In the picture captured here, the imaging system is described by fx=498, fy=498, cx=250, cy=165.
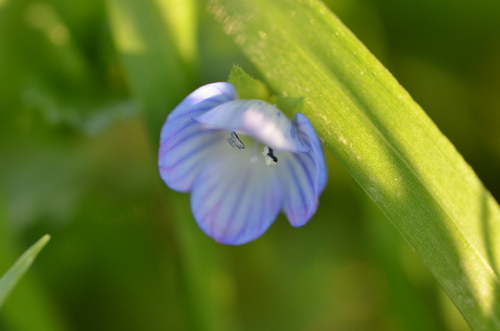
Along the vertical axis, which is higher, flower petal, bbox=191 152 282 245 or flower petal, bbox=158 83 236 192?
flower petal, bbox=158 83 236 192

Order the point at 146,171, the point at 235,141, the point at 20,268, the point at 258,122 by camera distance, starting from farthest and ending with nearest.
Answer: the point at 146,171 → the point at 235,141 → the point at 258,122 → the point at 20,268

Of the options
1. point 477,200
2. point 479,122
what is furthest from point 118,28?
point 479,122

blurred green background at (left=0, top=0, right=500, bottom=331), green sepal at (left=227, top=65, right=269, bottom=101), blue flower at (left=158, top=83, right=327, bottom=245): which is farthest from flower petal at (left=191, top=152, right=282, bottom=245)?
blurred green background at (left=0, top=0, right=500, bottom=331)

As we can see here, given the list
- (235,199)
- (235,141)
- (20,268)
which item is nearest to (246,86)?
(235,141)

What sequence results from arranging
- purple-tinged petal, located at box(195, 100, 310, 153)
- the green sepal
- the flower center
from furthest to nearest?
1. the flower center
2. the green sepal
3. purple-tinged petal, located at box(195, 100, 310, 153)

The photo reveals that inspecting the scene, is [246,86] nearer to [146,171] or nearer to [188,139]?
[188,139]

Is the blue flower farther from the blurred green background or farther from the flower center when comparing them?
the blurred green background

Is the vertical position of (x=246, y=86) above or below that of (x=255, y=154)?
above
